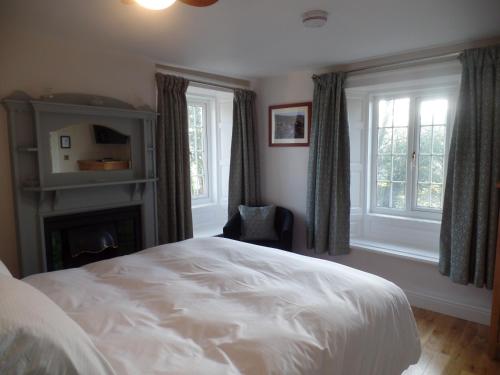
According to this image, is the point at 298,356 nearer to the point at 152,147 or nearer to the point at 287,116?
the point at 152,147

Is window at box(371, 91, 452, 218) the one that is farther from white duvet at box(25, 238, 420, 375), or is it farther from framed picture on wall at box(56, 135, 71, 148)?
framed picture on wall at box(56, 135, 71, 148)

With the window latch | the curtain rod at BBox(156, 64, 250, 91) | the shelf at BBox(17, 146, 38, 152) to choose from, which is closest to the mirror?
the shelf at BBox(17, 146, 38, 152)

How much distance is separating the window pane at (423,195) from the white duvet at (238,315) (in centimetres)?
196

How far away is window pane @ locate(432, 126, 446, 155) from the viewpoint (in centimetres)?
344

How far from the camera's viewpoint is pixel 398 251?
349cm

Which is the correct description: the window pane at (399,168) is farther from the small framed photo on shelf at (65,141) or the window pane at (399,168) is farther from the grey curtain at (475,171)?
the small framed photo on shelf at (65,141)

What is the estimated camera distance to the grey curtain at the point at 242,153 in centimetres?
425

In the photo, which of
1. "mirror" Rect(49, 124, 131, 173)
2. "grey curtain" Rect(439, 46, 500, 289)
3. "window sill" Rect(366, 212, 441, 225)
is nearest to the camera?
"grey curtain" Rect(439, 46, 500, 289)

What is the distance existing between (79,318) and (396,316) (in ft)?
4.84

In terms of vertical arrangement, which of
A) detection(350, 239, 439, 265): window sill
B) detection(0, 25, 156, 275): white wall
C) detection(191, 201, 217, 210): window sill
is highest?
detection(0, 25, 156, 275): white wall

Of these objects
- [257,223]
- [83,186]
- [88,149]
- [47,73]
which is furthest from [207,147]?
[47,73]

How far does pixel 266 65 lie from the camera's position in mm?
3707

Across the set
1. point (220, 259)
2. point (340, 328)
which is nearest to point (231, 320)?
point (340, 328)

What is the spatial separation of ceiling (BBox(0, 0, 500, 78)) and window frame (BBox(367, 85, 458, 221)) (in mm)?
526
